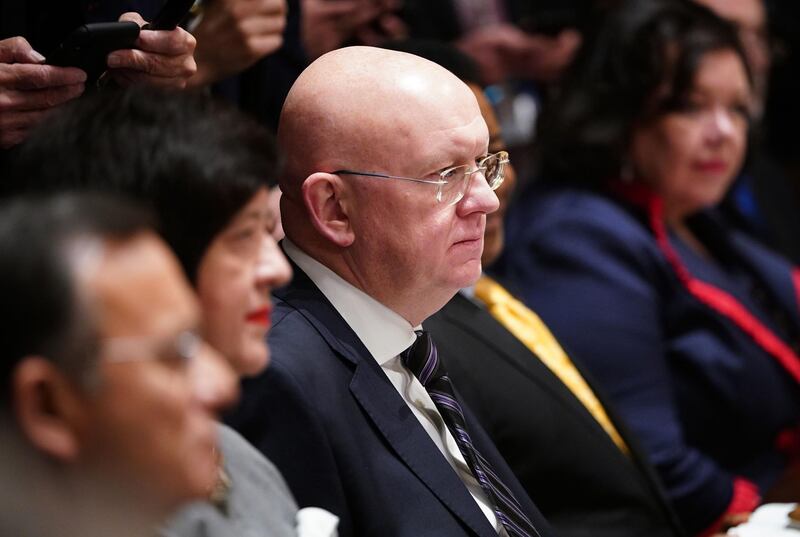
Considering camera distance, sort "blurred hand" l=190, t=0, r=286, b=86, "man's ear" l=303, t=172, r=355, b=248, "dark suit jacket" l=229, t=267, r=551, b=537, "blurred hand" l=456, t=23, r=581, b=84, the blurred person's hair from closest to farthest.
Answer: the blurred person's hair
"dark suit jacket" l=229, t=267, r=551, b=537
"man's ear" l=303, t=172, r=355, b=248
"blurred hand" l=190, t=0, r=286, b=86
"blurred hand" l=456, t=23, r=581, b=84

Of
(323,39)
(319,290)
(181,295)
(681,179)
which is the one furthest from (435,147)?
(681,179)

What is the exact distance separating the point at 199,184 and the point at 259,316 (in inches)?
5.8

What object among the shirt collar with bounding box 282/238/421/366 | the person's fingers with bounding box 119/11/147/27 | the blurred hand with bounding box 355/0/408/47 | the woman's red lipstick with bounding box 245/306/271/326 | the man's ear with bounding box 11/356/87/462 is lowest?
the shirt collar with bounding box 282/238/421/366

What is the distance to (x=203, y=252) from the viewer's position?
3.55ft

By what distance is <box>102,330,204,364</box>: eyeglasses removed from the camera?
0.84m

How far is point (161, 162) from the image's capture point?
1071 millimetres

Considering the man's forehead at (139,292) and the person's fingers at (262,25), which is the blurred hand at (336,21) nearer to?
the person's fingers at (262,25)

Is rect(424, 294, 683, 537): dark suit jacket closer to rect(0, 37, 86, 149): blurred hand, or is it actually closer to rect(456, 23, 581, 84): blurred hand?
rect(0, 37, 86, 149): blurred hand

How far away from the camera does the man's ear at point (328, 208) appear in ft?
4.94

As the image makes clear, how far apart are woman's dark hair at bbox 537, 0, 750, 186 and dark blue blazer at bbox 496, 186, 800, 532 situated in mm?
95

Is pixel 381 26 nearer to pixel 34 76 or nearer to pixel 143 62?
pixel 143 62

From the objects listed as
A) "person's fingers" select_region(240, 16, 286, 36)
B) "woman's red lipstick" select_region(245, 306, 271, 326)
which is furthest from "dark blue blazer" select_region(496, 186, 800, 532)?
"woman's red lipstick" select_region(245, 306, 271, 326)

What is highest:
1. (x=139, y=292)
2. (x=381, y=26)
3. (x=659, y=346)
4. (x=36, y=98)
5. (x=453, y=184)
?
(x=139, y=292)

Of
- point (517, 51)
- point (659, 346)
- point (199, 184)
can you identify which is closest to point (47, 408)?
point (199, 184)
